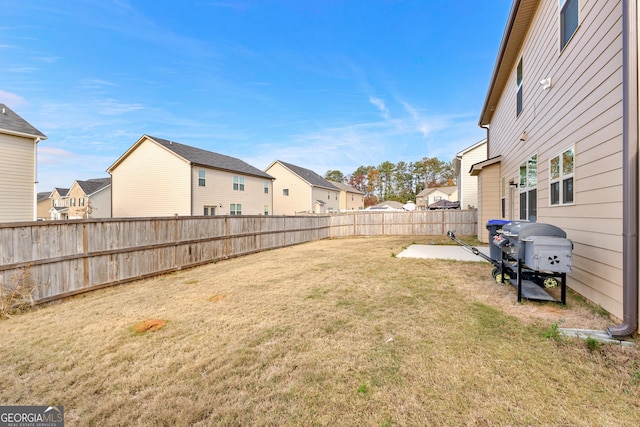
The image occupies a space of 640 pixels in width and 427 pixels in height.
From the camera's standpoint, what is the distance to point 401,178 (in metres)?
57.6

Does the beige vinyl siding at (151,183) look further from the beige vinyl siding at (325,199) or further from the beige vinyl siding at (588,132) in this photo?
the beige vinyl siding at (588,132)

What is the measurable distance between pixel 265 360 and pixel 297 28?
14.4m

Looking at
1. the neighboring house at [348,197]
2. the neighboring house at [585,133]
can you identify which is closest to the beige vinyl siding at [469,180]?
the neighboring house at [585,133]

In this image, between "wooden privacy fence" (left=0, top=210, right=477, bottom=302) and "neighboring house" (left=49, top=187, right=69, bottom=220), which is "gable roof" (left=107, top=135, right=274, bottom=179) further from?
"neighboring house" (left=49, top=187, right=69, bottom=220)

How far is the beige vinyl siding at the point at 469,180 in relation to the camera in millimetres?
17688

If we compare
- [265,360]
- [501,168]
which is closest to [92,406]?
[265,360]

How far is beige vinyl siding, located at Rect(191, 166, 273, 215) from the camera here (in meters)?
18.1

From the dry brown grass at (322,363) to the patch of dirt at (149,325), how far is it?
0.12m

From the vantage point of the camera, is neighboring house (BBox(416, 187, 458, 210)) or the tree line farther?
the tree line

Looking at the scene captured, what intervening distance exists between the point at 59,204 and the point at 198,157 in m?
29.3

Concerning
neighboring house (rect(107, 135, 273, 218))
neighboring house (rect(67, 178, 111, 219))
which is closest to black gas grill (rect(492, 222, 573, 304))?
neighboring house (rect(107, 135, 273, 218))

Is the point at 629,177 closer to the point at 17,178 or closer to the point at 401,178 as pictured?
the point at 17,178

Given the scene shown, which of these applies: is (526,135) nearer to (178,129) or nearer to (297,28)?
(297,28)

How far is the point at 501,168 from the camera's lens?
10.0 m
